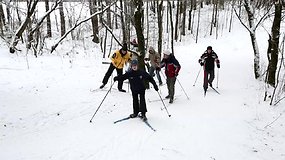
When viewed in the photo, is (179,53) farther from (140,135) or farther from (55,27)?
(140,135)

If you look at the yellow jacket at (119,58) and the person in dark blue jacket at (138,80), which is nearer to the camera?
the person in dark blue jacket at (138,80)

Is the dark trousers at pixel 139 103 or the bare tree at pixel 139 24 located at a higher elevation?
the bare tree at pixel 139 24

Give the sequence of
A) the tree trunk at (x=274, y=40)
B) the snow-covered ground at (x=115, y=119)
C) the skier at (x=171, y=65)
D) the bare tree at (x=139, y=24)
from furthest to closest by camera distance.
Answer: the tree trunk at (x=274, y=40), the bare tree at (x=139, y=24), the skier at (x=171, y=65), the snow-covered ground at (x=115, y=119)

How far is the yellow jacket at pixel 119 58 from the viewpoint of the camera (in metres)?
11.4

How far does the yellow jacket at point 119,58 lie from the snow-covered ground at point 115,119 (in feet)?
3.63

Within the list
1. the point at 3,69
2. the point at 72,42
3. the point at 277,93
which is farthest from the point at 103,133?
the point at 72,42

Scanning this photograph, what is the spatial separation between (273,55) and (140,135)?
8.00 metres

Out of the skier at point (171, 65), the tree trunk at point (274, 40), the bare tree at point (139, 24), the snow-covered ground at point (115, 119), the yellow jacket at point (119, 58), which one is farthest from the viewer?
the tree trunk at point (274, 40)

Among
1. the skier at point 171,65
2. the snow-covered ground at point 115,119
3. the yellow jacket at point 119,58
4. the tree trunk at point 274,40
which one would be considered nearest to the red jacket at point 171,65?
the skier at point 171,65

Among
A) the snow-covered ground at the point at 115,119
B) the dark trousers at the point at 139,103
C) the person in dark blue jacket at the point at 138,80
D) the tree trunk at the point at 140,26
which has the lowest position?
the snow-covered ground at the point at 115,119

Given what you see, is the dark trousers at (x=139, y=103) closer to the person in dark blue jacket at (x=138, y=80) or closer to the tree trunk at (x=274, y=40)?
the person in dark blue jacket at (x=138, y=80)

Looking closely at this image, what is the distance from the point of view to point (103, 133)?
770 centimetres

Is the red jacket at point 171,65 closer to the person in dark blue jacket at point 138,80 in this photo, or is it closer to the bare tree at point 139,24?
the bare tree at point 139,24

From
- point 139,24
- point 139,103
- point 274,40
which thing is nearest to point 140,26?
point 139,24
